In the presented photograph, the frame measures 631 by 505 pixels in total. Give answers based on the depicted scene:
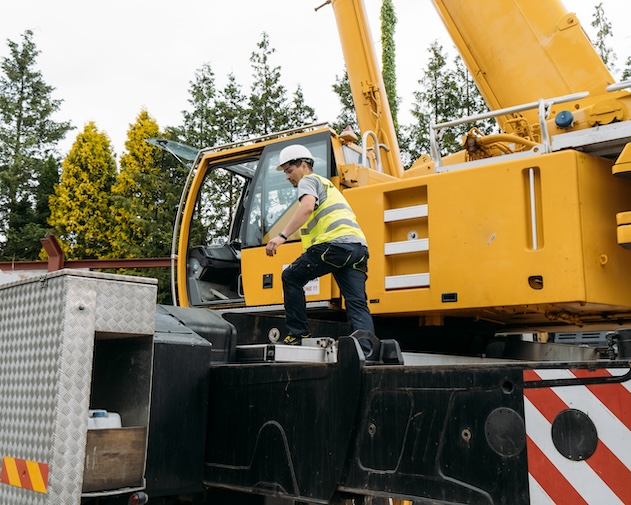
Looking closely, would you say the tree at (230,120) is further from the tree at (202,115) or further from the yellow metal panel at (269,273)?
the yellow metal panel at (269,273)

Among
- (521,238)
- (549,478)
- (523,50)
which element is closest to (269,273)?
(521,238)

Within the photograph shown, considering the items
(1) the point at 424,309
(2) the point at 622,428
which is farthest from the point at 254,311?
(2) the point at 622,428

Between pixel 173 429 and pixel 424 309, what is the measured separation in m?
1.69

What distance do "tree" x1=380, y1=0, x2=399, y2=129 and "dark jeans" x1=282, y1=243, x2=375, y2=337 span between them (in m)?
20.6

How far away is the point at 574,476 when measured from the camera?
7.39 feet

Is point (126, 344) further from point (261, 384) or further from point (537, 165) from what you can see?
point (537, 165)

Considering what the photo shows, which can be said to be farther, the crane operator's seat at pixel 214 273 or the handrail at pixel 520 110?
the crane operator's seat at pixel 214 273

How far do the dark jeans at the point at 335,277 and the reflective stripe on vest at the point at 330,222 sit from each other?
0.24ft

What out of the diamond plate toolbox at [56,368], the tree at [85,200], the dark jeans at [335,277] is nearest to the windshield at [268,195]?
the dark jeans at [335,277]

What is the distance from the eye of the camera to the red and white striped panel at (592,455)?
7.22ft

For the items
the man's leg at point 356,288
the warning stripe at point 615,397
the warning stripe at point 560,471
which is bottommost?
the warning stripe at point 560,471

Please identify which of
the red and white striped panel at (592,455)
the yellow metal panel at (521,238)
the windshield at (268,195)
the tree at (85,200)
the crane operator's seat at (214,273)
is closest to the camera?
the red and white striped panel at (592,455)

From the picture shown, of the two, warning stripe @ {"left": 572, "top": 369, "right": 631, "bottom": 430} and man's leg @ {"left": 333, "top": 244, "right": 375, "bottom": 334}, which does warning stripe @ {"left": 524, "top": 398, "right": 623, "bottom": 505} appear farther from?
man's leg @ {"left": 333, "top": 244, "right": 375, "bottom": 334}

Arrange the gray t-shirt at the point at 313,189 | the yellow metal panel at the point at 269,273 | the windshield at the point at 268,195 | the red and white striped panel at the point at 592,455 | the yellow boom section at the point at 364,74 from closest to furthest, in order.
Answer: the red and white striped panel at the point at 592,455 < the gray t-shirt at the point at 313,189 < the yellow metal panel at the point at 269,273 < the windshield at the point at 268,195 < the yellow boom section at the point at 364,74
